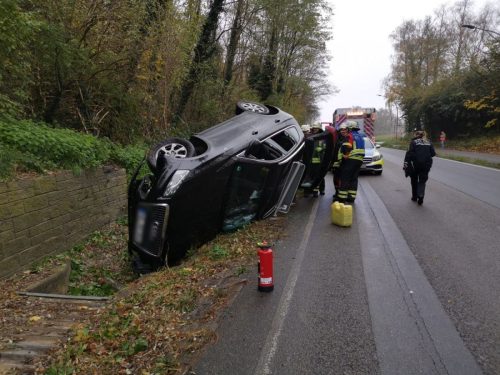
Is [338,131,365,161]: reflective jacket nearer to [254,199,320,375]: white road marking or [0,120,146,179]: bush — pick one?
[254,199,320,375]: white road marking

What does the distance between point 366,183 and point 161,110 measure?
6.68 metres

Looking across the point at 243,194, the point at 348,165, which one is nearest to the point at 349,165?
the point at 348,165

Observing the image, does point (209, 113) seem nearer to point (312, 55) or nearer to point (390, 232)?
point (390, 232)

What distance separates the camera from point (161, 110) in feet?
42.9

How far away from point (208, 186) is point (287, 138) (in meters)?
2.77

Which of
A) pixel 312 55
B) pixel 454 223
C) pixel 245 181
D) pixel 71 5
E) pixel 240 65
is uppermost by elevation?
pixel 312 55

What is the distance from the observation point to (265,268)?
4.70 meters

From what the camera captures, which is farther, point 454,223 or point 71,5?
point 71,5

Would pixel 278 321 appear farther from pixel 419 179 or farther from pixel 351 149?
pixel 419 179

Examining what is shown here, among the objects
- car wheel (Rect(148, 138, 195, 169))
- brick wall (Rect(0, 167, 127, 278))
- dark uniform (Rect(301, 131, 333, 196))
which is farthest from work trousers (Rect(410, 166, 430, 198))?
brick wall (Rect(0, 167, 127, 278))

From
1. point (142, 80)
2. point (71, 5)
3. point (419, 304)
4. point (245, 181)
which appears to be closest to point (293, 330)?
point (419, 304)

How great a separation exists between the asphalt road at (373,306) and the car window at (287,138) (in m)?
1.52

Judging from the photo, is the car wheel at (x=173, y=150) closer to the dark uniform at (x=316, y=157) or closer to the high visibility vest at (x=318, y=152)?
the dark uniform at (x=316, y=157)

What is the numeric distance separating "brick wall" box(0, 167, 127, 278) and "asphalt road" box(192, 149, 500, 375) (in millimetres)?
2941
